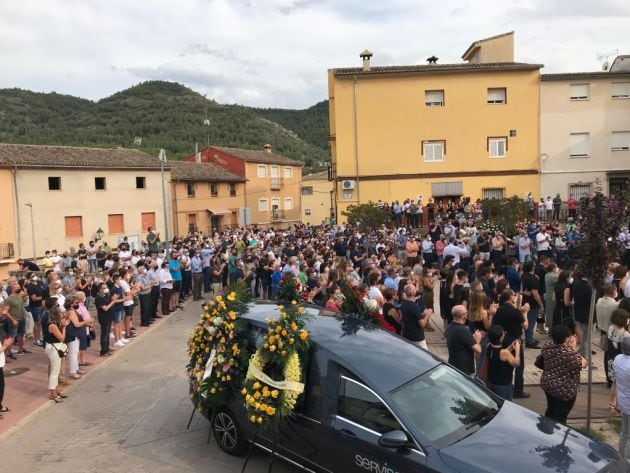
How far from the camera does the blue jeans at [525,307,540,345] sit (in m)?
10.0

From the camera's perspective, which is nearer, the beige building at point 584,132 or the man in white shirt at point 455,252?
the man in white shirt at point 455,252

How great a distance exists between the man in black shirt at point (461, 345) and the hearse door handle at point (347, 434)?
8.14ft

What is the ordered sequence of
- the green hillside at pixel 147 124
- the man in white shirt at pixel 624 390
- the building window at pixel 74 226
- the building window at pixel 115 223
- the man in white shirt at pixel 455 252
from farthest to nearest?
the green hillside at pixel 147 124
the building window at pixel 115 223
the building window at pixel 74 226
the man in white shirt at pixel 455 252
the man in white shirt at pixel 624 390

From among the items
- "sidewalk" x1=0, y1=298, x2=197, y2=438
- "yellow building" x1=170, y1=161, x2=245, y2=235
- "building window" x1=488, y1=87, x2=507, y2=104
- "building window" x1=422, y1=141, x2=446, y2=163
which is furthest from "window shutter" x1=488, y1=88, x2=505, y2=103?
"sidewalk" x1=0, y1=298, x2=197, y2=438

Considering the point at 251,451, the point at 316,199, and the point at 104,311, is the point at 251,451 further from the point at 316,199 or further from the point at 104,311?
the point at 316,199

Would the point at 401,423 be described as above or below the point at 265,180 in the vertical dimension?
below

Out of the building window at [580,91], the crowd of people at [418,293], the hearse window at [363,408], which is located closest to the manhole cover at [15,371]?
the crowd of people at [418,293]

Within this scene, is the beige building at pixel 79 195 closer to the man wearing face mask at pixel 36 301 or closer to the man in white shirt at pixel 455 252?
the man wearing face mask at pixel 36 301

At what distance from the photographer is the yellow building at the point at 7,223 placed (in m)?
28.0

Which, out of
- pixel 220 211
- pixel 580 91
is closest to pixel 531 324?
pixel 580 91

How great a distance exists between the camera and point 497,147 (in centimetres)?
3139

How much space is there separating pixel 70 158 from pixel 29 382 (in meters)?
27.3

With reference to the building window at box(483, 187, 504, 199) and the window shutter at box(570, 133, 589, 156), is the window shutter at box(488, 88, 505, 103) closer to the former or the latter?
the window shutter at box(570, 133, 589, 156)

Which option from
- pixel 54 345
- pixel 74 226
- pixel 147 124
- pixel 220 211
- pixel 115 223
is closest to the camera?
pixel 54 345
